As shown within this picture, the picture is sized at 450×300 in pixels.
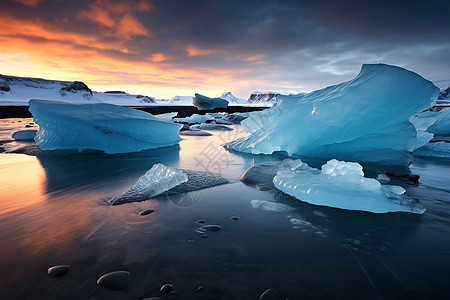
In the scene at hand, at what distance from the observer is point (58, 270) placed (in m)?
1.34

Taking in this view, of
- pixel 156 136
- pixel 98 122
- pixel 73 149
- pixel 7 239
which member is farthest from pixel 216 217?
pixel 73 149

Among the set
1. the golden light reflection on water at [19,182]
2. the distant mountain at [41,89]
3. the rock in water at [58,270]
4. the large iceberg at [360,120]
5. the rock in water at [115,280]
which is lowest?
the golden light reflection on water at [19,182]

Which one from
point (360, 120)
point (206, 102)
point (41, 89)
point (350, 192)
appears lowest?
point (350, 192)

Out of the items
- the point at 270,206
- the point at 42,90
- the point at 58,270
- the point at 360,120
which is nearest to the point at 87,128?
the point at 58,270

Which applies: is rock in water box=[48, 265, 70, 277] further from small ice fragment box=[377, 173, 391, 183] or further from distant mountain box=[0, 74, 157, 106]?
distant mountain box=[0, 74, 157, 106]

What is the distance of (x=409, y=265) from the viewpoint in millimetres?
1400

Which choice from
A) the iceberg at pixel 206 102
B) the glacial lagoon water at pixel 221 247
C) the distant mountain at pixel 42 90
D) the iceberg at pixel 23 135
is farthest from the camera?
the distant mountain at pixel 42 90

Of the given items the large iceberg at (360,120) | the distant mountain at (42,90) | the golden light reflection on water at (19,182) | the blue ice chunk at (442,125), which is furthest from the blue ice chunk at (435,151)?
the distant mountain at (42,90)

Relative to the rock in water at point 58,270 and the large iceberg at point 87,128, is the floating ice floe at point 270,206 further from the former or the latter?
the large iceberg at point 87,128

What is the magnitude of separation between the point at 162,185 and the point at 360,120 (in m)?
3.97

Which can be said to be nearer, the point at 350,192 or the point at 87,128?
the point at 350,192

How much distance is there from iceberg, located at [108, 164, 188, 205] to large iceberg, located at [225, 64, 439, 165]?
114 inches

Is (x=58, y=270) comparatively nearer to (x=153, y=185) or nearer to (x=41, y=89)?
(x=153, y=185)

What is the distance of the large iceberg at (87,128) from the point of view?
208 inches
